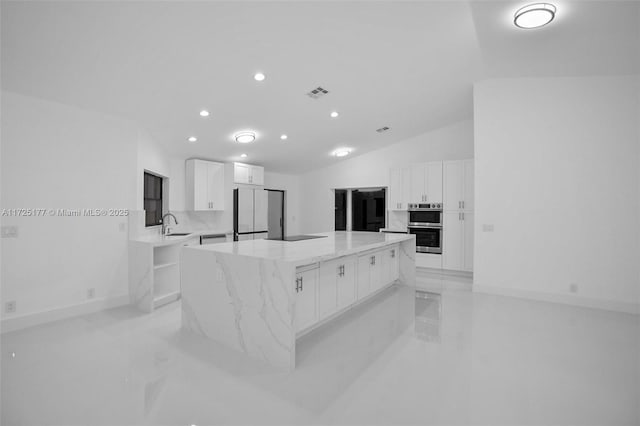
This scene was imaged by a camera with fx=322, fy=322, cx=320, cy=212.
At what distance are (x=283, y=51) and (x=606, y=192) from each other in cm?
418

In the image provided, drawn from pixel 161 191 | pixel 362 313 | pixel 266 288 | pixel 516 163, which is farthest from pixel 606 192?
pixel 161 191

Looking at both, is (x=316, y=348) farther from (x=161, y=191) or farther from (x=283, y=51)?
(x=161, y=191)

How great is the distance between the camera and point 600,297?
13.0ft

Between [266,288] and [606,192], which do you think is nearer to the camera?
[266,288]

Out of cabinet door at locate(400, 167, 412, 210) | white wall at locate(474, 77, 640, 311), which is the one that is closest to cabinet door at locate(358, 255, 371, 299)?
white wall at locate(474, 77, 640, 311)

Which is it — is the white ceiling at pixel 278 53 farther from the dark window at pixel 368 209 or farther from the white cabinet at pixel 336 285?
the dark window at pixel 368 209

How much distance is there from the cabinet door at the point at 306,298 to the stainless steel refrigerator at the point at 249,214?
409 centimetres

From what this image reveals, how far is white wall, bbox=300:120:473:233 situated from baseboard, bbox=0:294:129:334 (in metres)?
5.07

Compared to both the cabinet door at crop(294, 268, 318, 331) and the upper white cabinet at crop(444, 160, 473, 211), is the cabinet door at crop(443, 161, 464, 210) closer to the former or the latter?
the upper white cabinet at crop(444, 160, 473, 211)

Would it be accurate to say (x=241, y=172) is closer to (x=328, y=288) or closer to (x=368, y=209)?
(x=368, y=209)

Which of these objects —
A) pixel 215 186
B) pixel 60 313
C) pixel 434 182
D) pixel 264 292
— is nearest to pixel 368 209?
pixel 434 182

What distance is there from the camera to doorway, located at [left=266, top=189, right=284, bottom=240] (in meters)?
7.93

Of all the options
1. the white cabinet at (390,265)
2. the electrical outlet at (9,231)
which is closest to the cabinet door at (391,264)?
the white cabinet at (390,265)

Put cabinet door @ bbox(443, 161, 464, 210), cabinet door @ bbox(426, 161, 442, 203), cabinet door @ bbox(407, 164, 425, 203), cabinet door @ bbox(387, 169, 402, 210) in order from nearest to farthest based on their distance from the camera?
1. cabinet door @ bbox(443, 161, 464, 210)
2. cabinet door @ bbox(426, 161, 442, 203)
3. cabinet door @ bbox(407, 164, 425, 203)
4. cabinet door @ bbox(387, 169, 402, 210)
